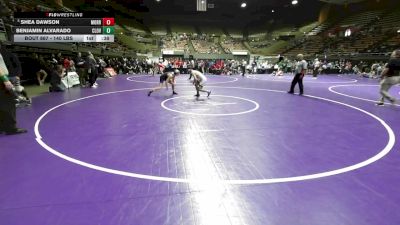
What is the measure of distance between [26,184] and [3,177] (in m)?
0.46

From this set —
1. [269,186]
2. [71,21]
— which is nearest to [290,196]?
[269,186]

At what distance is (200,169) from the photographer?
4402 mm

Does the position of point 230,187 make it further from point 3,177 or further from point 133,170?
point 3,177

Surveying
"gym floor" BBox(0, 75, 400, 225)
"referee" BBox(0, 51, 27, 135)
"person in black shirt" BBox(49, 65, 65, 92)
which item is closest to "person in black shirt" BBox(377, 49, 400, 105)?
"gym floor" BBox(0, 75, 400, 225)

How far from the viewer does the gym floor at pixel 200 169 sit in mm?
3182

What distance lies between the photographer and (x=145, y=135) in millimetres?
6160
